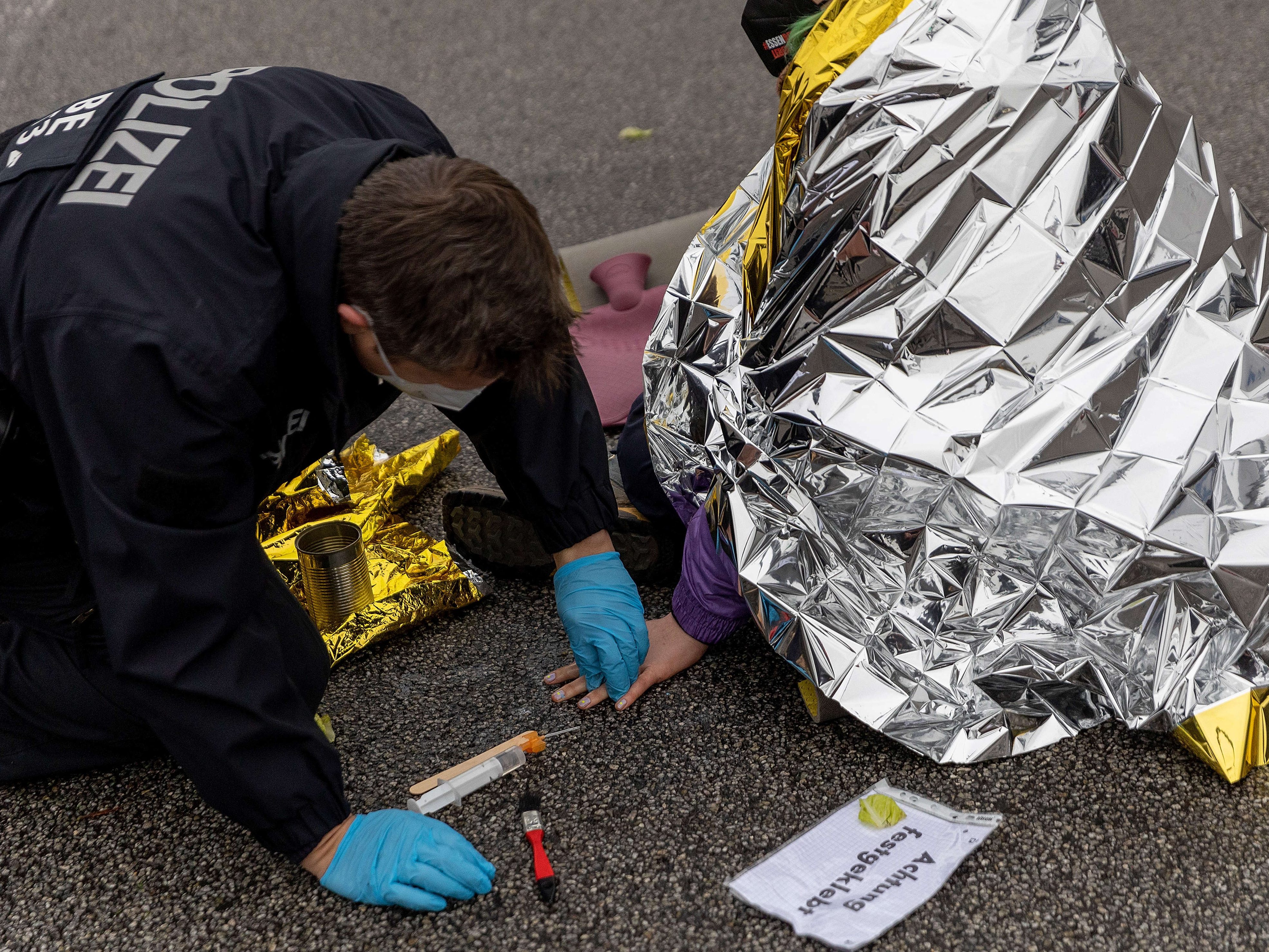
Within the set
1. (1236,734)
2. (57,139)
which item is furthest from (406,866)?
(1236,734)

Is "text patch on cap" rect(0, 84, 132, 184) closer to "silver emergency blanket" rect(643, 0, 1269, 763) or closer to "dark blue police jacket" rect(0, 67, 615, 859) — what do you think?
"dark blue police jacket" rect(0, 67, 615, 859)

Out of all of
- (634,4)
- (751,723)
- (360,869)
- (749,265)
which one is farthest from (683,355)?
(634,4)

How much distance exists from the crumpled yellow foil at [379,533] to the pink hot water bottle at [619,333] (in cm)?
34

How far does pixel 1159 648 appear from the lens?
49.4 inches

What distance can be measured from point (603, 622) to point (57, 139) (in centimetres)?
90

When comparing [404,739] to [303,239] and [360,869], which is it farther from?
[303,239]

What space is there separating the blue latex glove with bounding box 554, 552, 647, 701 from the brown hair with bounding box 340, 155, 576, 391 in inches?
19.9

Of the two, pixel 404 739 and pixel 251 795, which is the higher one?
pixel 251 795

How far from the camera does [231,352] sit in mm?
1041

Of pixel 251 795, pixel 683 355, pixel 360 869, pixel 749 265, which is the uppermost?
pixel 749 265

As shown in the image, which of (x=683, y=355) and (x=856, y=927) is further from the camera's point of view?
(x=683, y=355)

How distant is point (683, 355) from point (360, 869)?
0.81m

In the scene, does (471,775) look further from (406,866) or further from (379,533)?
(379,533)

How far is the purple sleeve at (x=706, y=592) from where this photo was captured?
4.80 feet
